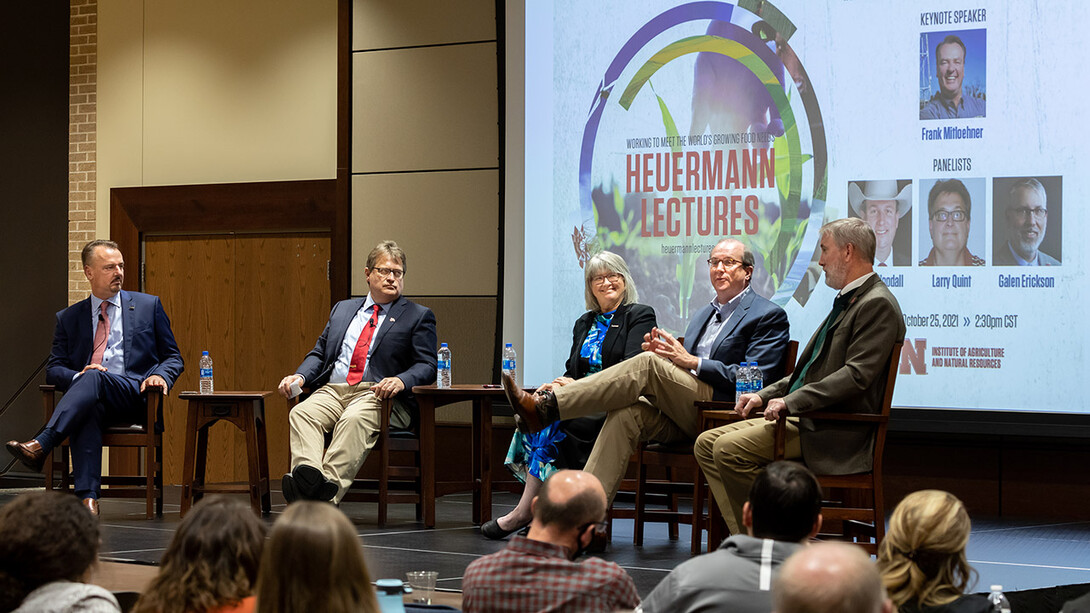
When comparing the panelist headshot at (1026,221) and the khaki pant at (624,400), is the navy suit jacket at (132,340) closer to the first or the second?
the khaki pant at (624,400)

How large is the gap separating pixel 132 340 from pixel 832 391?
3336mm

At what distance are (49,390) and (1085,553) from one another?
14.3ft

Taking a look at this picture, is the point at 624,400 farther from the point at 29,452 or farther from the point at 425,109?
the point at 425,109

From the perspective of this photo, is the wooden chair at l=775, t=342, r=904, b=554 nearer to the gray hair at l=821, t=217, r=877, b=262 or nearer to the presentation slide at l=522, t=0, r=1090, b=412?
the gray hair at l=821, t=217, r=877, b=262

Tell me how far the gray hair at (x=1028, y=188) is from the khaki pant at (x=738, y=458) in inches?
67.5

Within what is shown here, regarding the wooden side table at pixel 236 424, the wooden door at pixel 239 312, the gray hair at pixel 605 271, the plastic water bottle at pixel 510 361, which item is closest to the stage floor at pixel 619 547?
the wooden side table at pixel 236 424

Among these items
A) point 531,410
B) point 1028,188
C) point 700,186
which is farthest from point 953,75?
point 531,410

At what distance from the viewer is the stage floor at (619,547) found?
3.54 m

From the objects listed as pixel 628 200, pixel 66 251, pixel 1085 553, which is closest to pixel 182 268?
pixel 66 251

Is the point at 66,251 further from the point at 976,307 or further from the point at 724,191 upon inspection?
the point at 976,307

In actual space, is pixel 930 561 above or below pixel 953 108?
below

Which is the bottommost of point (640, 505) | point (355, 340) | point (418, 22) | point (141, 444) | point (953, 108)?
point (640, 505)

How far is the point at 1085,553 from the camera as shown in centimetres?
397

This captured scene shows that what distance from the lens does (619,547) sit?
13.8 feet
